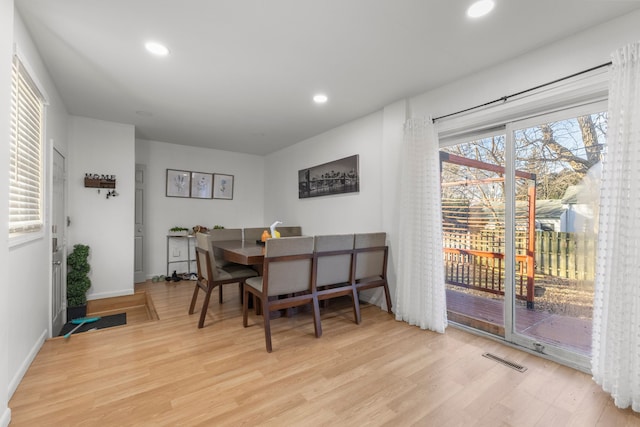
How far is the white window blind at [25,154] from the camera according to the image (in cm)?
185

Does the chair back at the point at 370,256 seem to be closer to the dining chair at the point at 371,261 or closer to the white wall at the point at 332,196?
the dining chair at the point at 371,261

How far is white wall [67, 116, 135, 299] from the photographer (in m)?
3.76

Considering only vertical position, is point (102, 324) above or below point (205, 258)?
below

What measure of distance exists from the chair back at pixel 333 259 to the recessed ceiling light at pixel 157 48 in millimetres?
1973

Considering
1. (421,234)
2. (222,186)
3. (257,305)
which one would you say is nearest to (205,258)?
(257,305)

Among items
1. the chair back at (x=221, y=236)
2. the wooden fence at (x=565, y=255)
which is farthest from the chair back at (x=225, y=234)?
the wooden fence at (x=565, y=255)

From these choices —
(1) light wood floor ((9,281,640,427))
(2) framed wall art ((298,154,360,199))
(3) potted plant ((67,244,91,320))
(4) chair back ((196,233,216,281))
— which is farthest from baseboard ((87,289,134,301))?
(2) framed wall art ((298,154,360,199))

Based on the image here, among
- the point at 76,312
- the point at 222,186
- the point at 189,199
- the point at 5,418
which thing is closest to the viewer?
the point at 5,418

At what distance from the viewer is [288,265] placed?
8.34 feet

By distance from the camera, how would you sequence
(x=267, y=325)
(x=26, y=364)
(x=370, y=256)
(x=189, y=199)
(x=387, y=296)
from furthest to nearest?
(x=189, y=199) < (x=387, y=296) < (x=370, y=256) < (x=267, y=325) < (x=26, y=364)

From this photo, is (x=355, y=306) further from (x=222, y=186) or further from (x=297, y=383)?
(x=222, y=186)

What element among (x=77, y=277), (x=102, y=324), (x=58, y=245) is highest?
(x=58, y=245)

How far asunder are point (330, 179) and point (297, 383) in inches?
114

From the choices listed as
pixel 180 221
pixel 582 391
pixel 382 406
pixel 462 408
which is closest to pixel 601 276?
pixel 582 391
